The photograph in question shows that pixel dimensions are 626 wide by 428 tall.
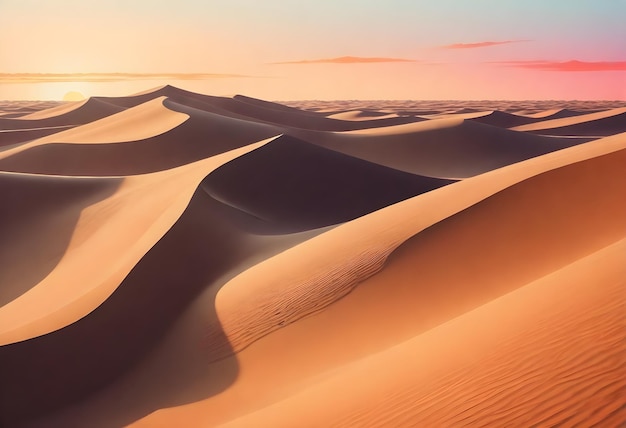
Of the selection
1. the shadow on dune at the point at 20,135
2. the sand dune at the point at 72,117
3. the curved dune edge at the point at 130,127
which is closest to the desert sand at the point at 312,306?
the curved dune edge at the point at 130,127

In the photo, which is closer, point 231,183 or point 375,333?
point 375,333

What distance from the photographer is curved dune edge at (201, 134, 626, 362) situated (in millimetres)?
7750

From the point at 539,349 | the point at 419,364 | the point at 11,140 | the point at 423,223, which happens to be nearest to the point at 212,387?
the point at 419,364

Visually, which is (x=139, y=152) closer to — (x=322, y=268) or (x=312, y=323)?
(x=322, y=268)

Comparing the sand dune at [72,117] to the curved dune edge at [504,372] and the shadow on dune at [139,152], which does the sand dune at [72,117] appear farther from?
the curved dune edge at [504,372]

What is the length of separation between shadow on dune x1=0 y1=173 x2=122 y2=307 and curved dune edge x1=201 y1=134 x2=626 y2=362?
4.71m

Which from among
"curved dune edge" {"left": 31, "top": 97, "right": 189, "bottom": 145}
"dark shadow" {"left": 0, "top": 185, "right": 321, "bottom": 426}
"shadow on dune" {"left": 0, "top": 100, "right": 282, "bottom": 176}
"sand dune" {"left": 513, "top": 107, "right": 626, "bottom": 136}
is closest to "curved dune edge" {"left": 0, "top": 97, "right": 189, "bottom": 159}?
"curved dune edge" {"left": 31, "top": 97, "right": 189, "bottom": 145}

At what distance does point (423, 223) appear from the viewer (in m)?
9.48

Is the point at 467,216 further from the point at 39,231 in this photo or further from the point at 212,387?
the point at 39,231

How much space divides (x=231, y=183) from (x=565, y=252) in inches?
431

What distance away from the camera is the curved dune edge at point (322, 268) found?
775 cm

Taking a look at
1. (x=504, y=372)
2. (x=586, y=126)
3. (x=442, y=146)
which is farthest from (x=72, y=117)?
(x=504, y=372)

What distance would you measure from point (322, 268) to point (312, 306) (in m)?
1.21

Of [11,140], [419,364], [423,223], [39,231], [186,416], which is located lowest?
[186,416]
